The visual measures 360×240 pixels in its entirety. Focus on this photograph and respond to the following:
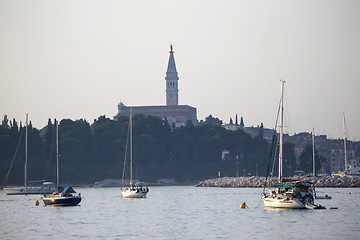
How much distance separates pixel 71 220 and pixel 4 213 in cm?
1231

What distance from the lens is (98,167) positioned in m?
154

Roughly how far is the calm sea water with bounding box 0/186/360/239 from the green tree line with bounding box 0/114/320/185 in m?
66.1

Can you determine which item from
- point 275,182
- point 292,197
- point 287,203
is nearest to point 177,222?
point 287,203

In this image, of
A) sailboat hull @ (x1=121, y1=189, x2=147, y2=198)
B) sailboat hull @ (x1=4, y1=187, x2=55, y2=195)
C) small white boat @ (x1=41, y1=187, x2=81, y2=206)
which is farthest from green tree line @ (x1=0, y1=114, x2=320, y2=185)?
small white boat @ (x1=41, y1=187, x2=81, y2=206)

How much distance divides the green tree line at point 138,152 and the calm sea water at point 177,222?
6611cm

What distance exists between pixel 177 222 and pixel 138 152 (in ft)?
317

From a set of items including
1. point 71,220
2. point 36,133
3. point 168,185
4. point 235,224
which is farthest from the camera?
point 168,185

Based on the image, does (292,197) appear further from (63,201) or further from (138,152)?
(138,152)

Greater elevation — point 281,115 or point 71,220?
point 281,115

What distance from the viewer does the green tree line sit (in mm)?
143500

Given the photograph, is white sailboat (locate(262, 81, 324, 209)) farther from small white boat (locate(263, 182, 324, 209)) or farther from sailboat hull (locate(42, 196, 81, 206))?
sailboat hull (locate(42, 196, 81, 206))

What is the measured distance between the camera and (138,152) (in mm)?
155250

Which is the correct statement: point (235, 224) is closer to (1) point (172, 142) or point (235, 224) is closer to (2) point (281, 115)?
(2) point (281, 115)

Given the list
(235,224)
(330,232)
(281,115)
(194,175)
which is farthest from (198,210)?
(194,175)
